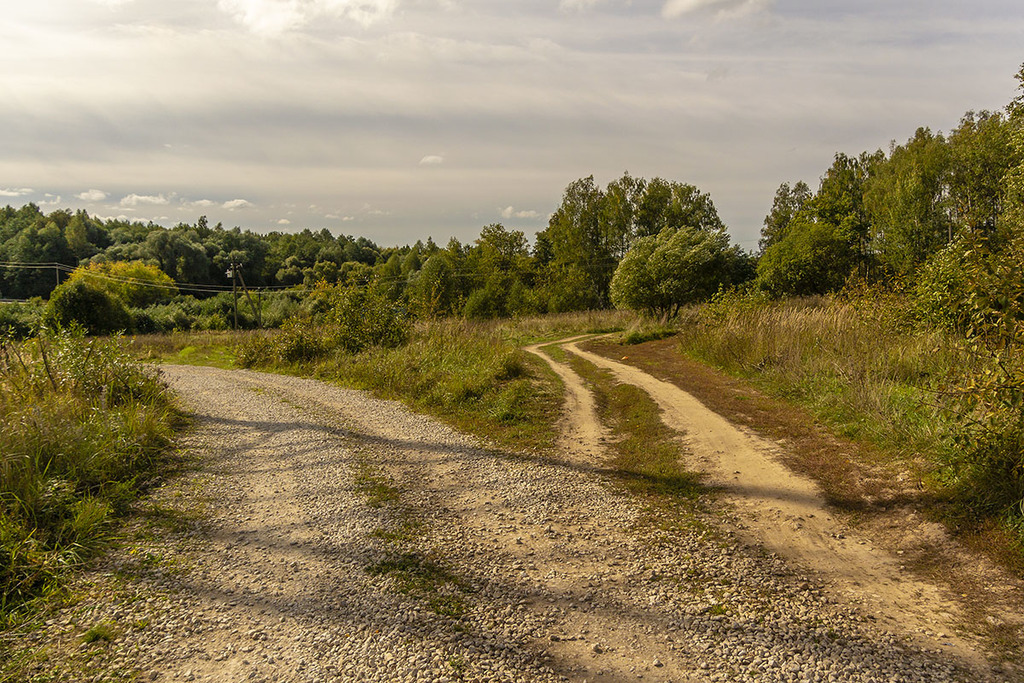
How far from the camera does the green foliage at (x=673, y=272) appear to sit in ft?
77.9

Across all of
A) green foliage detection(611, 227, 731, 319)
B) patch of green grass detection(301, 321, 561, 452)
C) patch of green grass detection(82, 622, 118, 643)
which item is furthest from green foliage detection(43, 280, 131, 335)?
patch of green grass detection(82, 622, 118, 643)

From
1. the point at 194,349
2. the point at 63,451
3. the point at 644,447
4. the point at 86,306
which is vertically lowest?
the point at 194,349

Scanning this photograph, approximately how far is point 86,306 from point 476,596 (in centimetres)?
4132

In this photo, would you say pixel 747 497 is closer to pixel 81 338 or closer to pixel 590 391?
pixel 590 391

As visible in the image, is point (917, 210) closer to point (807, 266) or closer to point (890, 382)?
point (807, 266)

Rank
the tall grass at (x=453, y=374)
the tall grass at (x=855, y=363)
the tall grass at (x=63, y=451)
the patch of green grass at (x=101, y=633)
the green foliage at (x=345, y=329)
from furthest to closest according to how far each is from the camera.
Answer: the green foliage at (x=345, y=329) → the tall grass at (x=453, y=374) → the tall grass at (x=855, y=363) → the tall grass at (x=63, y=451) → the patch of green grass at (x=101, y=633)

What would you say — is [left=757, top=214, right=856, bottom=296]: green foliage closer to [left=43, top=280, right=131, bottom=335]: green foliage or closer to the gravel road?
the gravel road

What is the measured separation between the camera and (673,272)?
23984 millimetres

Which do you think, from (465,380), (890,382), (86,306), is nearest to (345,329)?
(465,380)

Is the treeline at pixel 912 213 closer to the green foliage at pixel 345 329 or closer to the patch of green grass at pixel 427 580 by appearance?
the green foliage at pixel 345 329

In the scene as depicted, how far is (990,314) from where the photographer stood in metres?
4.77

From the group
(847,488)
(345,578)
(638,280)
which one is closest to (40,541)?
(345,578)

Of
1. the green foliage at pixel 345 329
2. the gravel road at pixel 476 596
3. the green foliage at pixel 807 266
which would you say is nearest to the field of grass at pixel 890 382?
the gravel road at pixel 476 596

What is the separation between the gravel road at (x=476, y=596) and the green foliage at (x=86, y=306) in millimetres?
36531
